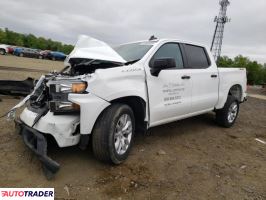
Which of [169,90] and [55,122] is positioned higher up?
[169,90]

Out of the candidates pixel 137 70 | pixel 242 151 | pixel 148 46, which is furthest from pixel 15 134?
pixel 242 151

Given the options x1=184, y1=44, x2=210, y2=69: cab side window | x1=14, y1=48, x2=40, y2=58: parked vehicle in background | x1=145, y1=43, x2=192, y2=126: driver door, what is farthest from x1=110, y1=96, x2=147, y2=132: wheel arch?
x1=14, y1=48, x2=40, y2=58: parked vehicle in background

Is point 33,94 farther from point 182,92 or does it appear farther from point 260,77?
point 260,77

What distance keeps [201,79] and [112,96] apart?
8.17 ft

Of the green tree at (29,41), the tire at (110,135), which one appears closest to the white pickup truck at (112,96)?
the tire at (110,135)

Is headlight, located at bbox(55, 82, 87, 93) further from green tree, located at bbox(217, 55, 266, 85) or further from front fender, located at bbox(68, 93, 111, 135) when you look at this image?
green tree, located at bbox(217, 55, 266, 85)

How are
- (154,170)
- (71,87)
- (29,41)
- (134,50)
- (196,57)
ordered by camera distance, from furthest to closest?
1. (29,41)
2. (196,57)
3. (134,50)
4. (154,170)
5. (71,87)

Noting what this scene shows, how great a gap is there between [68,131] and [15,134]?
1.80 meters

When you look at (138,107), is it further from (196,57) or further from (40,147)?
(196,57)

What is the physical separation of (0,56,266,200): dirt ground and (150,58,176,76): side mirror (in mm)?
1298

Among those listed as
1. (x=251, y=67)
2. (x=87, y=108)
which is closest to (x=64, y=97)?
(x=87, y=108)

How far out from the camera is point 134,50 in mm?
4961

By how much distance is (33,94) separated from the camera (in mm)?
4301

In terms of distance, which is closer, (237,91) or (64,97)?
(64,97)
